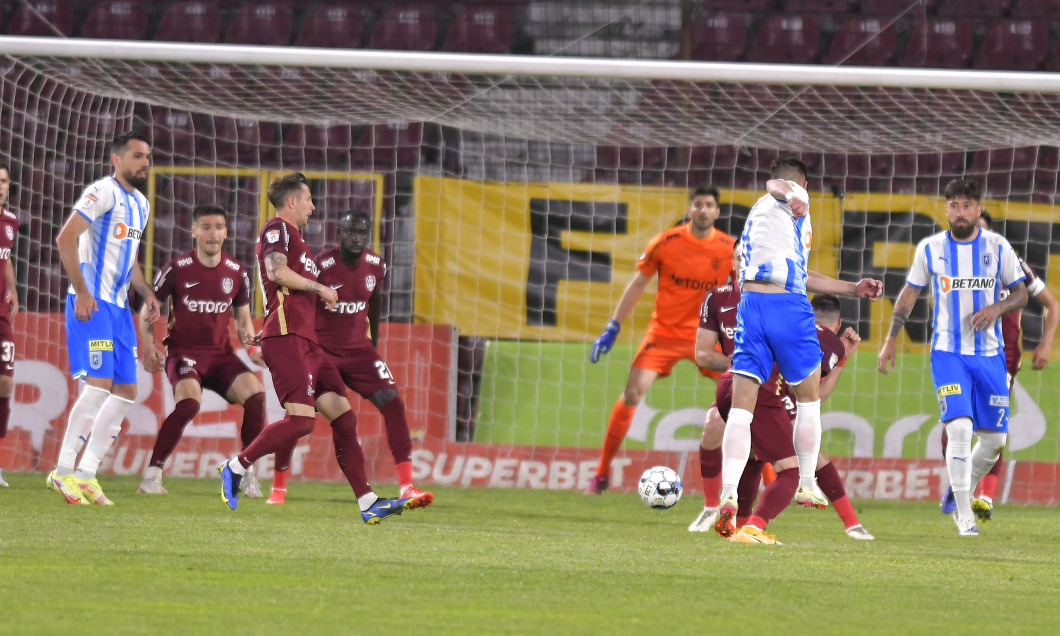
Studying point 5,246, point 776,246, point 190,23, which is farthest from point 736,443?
point 190,23

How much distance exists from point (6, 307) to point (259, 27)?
6413 mm

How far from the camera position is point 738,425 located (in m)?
5.72

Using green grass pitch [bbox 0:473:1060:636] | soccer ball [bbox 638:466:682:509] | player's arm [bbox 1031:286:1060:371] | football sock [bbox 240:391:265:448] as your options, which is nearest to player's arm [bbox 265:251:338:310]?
green grass pitch [bbox 0:473:1060:636]

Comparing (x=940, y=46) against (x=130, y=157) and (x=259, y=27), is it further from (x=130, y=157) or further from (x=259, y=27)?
(x=130, y=157)

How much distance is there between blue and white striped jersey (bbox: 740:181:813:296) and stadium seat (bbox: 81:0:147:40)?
31.9ft

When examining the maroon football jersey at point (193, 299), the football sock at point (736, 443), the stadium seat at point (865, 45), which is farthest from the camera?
the stadium seat at point (865, 45)

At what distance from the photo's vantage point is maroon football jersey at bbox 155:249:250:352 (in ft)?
26.9

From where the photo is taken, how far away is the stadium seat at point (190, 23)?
1398 centimetres

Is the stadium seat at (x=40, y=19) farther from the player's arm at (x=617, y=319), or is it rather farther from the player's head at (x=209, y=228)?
the player's arm at (x=617, y=319)

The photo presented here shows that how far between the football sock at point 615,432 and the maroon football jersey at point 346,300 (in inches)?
74.7

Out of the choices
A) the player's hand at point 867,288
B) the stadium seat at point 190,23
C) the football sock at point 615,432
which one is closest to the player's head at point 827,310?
the player's hand at point 867,288

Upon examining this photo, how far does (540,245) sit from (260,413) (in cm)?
325

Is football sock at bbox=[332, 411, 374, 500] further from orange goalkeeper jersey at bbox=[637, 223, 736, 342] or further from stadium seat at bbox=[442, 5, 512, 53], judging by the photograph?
stadium seat at bbox=[442, 5, 512, 53]

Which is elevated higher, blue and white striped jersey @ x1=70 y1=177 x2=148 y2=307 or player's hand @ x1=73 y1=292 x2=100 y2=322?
blue and white striped jersey @ x1=70 y1=177 x2=148 y2=307
